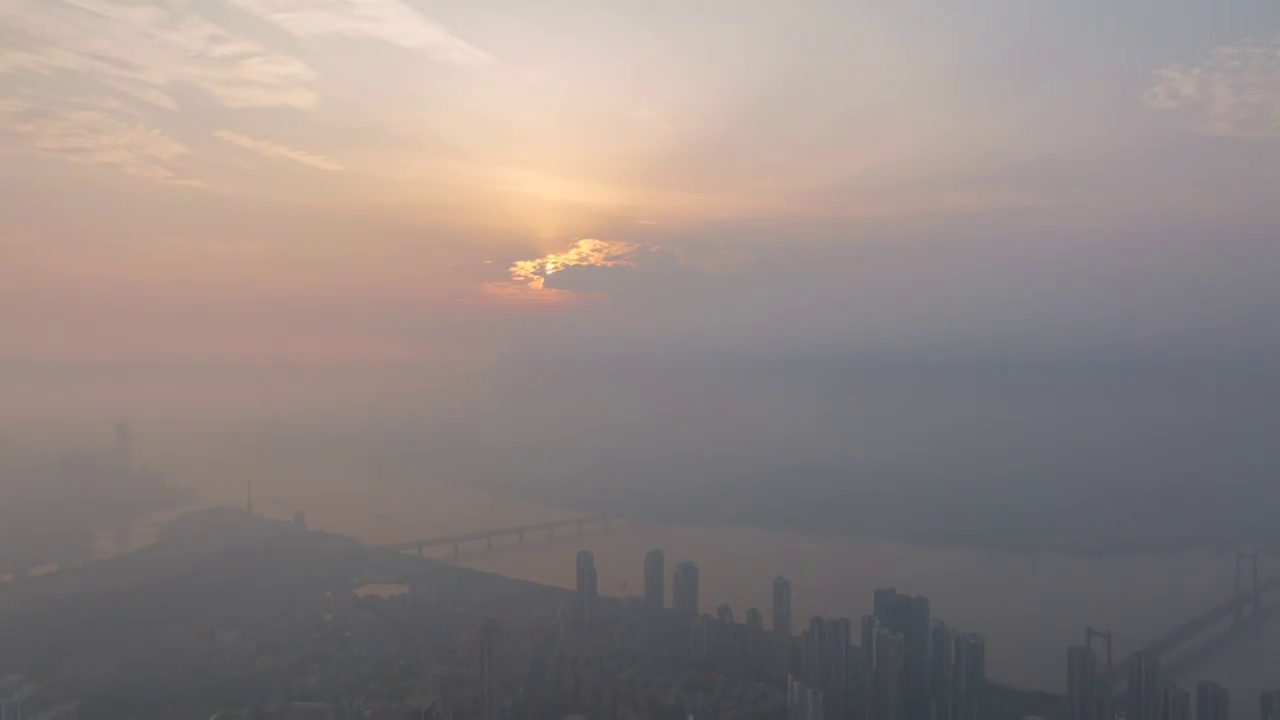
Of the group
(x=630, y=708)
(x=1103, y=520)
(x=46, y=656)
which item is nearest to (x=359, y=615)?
(x=46, y=656)

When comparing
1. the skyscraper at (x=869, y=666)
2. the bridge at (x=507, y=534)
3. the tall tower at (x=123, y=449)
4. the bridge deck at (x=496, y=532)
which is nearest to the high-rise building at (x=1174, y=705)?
the skyscraper at (x=869, y=666)

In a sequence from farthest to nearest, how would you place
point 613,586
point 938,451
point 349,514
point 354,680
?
point 938,451
point 349,514
point 613,586
point 354,680

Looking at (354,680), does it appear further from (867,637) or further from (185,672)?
(867,637)

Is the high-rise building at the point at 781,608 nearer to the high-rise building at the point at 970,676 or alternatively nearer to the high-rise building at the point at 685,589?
the high-rise building at the point at 685,589

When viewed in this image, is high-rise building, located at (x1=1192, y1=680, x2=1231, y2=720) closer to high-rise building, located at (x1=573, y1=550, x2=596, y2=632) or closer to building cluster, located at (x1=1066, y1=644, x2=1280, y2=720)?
building cluster, located at (x1=1066, y1=644, x2=1280, y2=720)

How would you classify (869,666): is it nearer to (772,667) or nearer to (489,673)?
(772,667)

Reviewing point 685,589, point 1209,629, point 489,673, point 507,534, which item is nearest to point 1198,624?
point 1209,629
